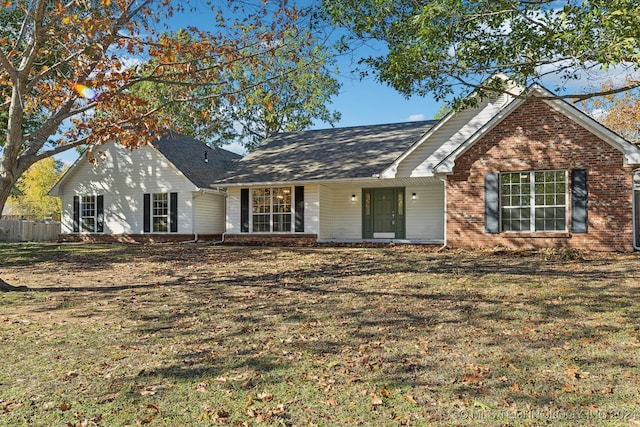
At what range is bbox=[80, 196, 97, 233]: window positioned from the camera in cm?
2217

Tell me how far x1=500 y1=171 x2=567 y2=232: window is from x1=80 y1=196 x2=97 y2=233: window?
18179 mm

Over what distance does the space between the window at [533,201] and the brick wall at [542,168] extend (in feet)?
0.77

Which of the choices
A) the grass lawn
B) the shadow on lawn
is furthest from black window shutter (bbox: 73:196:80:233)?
the shadow on lawn

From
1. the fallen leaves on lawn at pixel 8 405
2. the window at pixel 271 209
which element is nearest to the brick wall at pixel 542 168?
the window at pixel 271 209

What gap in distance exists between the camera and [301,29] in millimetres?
10305

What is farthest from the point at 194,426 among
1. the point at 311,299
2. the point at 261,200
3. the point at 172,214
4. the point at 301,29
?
the point at 172,214

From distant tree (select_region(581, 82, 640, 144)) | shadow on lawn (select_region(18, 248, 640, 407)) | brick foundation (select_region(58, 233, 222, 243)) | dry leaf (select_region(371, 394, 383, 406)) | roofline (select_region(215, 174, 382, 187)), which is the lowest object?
dry leaf (select_region(371, 394, 383, 406))

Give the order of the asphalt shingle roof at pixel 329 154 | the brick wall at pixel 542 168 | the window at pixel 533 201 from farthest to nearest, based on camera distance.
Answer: the asphalt shingle roof at pixel 329 154, the window at pixel 533 201, the brick wall at pixel 542 168

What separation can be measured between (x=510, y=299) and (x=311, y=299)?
3147 millimetres

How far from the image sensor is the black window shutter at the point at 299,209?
18.4 m

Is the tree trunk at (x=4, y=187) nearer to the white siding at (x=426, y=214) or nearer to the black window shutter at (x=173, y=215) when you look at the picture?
the black window shutter at (x=173, y=215)

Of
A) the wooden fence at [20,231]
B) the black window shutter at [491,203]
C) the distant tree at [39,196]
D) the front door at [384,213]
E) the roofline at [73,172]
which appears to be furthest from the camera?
the distant tree at [39,196]

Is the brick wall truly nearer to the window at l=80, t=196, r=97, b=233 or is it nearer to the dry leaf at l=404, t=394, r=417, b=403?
the dry leaf at l=404, t=394, r=417, b=403

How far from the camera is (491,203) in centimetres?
1400
